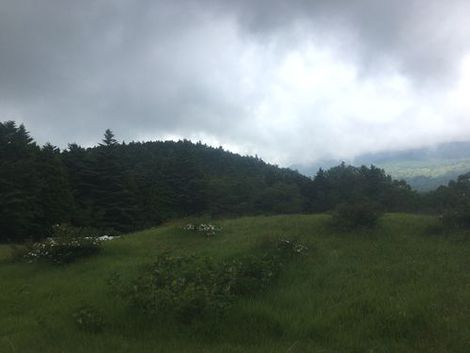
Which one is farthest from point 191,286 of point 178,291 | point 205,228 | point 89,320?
point 205,228

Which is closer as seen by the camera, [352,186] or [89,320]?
[89,320]

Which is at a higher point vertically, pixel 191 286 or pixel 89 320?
pixel 191 286

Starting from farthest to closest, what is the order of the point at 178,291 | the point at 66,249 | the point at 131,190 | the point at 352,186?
the point at 352,186 < the point at 131,190 < the point at 66,249 < the point at 178,291

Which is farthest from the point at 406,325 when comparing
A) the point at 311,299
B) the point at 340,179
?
the point at 340,179

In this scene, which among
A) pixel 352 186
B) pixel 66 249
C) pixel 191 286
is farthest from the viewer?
pixel 352 186

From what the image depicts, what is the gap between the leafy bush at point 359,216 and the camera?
559 inches

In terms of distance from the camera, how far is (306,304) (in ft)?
29.3

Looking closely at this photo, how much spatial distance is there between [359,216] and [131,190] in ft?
150

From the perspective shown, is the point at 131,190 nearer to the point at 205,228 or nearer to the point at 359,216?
the point at 205,228

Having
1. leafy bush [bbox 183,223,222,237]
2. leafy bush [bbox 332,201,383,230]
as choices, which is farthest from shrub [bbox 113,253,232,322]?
leafy bush [bbox 183,223,222,237]

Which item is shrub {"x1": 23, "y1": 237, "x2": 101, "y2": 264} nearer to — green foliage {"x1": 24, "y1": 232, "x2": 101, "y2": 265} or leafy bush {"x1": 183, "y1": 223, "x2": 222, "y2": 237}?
green foliage {"x1": 24, "y1": 232, "x2": 101, "y2": 265}

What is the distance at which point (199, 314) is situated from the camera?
8.15 metres

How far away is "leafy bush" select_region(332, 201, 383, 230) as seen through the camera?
1420 centimetres

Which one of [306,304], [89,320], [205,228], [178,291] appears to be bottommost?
[306,304]
